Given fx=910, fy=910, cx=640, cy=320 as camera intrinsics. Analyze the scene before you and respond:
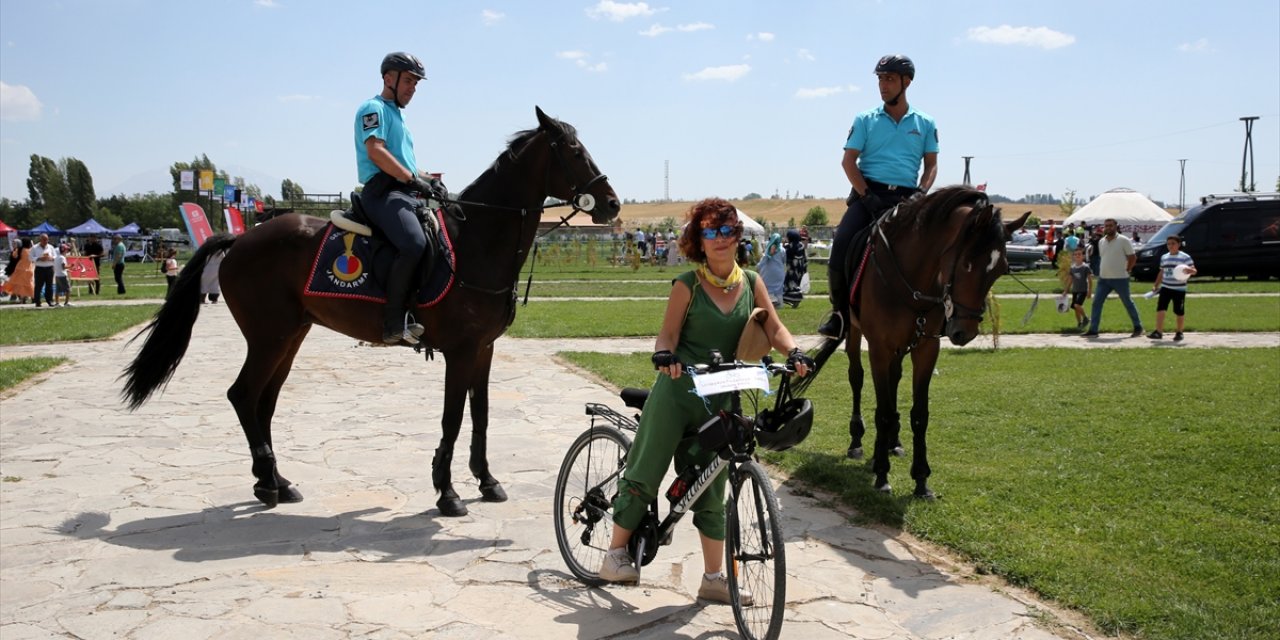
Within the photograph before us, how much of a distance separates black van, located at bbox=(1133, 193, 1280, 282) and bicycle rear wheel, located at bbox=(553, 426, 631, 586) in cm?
2883

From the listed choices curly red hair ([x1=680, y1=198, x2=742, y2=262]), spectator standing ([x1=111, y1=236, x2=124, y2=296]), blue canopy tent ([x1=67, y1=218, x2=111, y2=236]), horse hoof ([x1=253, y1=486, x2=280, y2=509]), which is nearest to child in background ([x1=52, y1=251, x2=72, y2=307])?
spectator standing ([x1=111, y1=236, x2=124, y2=296])

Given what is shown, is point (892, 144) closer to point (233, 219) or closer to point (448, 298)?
point (448, 298)

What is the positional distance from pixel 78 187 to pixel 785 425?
120 meters

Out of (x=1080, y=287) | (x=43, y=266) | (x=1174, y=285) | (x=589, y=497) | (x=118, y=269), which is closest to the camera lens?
(x=589, y=497)

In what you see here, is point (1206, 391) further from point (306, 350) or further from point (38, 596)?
point (306, 350)

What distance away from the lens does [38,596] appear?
4.50 meters

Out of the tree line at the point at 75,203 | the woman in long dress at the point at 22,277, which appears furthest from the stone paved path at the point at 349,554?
the tree line at the point at 75,203

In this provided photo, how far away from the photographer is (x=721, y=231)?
13.2ft

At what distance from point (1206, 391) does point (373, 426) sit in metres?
8.55

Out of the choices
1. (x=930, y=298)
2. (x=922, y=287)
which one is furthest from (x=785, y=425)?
(x=922, y=287)

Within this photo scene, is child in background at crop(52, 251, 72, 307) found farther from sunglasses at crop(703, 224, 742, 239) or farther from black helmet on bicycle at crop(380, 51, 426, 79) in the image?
sunglasses at crop(703, 224, 742, 239)

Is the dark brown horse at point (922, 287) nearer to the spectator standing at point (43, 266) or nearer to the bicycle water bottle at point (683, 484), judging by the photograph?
the bicycle water bottle at point (683, 484)

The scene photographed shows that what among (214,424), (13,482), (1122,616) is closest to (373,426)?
(214,424)

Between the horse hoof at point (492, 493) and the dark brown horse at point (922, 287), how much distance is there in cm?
260
